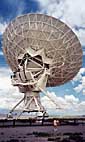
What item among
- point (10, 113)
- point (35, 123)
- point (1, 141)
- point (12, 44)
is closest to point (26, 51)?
point (12, 44)

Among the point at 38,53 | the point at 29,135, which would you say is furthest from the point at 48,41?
the point at 29,135

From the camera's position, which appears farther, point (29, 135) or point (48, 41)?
point (48, 41)

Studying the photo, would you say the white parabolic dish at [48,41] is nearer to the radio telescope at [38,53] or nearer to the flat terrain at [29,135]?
the radio telescope at [38,53]

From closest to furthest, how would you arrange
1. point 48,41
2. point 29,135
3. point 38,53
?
point 29,135
point 48,41
point 38,53

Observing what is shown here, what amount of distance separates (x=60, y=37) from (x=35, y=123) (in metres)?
28.4

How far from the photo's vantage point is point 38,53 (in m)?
79.0

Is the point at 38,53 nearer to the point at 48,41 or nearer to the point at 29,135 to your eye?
the point at 48,41

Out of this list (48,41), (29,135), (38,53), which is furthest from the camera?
(38,53)

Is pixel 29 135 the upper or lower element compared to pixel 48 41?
lower

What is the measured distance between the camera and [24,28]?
254ft

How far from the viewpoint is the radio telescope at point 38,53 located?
3012 inches

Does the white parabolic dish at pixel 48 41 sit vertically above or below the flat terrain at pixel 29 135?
above

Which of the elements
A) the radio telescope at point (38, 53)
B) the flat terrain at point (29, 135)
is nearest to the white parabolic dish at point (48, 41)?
the radio telescope at point (38, 53)

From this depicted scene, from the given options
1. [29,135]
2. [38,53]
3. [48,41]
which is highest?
[48,41]
